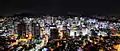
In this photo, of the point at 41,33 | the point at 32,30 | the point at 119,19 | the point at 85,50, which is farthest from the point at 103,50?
the point at 119,19

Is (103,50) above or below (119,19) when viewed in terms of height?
above

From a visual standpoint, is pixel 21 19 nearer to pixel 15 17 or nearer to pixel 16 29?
pixel 15 17

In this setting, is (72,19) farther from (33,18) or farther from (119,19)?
(119,19)

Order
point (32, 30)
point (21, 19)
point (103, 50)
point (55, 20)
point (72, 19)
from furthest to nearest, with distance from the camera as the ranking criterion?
point (72, 19), point (55, 20), point (21, 19), point (32, 30), point (103, 50)

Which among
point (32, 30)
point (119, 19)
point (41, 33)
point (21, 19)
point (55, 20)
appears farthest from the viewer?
point (55, 20)

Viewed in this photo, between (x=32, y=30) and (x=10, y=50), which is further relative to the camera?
(x=32, y=30)

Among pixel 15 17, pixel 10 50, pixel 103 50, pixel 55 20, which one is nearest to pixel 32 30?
pixel 15 17

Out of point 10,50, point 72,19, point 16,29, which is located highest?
point 10,50
